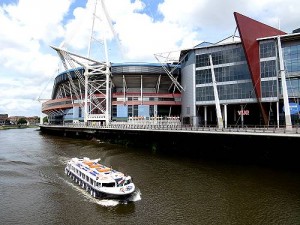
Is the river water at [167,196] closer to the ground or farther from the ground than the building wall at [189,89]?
closer to the ground

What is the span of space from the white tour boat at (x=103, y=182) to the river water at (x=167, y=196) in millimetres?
805

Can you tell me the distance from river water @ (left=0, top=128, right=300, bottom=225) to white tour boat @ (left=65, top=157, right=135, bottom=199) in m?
0.80

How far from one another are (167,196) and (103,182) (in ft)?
21.8

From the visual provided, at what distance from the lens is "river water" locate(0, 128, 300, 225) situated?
23406 mm

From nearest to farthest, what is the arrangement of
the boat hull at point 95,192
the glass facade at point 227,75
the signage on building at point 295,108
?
the boat hull at point 95,192 < the signage on building at point 295,108 < the glass facade at point 227,75

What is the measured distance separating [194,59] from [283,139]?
3926 cm

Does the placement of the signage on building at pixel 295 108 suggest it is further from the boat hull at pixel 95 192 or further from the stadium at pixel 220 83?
the boat hull at pixel 95 192

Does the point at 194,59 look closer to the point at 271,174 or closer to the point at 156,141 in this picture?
the point at 156,141

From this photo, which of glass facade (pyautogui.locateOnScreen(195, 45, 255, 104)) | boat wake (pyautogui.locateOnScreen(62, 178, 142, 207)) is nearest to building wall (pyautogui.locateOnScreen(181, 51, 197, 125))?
glass facade (pyautogui.locateOnScreen(195, 45, 255, 104))

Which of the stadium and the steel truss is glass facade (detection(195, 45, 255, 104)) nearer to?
the stadium

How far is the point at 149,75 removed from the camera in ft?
331

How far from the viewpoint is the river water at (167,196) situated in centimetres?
2341

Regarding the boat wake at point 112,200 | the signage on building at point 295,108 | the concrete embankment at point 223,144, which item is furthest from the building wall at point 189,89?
the boat wake at point 112,200

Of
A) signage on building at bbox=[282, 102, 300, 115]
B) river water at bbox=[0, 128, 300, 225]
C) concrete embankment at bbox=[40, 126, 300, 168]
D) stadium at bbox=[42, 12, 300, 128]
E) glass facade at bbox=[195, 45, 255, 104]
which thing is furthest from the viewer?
glass facade at bbox=[195, 45, 255, 104]
